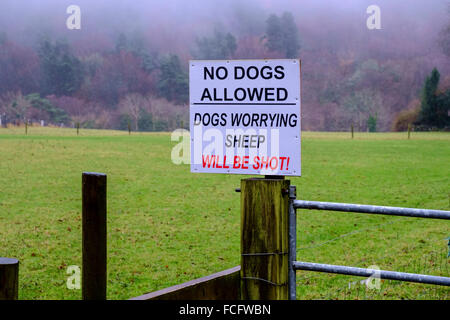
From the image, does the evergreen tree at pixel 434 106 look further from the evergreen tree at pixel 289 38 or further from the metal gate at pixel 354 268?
the metal gate at pixel 354 268

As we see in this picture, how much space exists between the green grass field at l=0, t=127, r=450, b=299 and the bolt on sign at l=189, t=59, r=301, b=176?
318cm

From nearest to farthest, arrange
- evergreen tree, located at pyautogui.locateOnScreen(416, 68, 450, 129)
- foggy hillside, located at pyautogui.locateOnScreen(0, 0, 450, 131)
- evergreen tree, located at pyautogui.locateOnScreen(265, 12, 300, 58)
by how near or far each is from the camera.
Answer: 1. evergreen tree, located at pyautogui.locateOnScreen(416, 68, 450, 129)
2. foggy hillside, located at pyautogui.locateOnScreen(0, 0, 450, 131)
3. evergreen tree, located at pyautogui.locateOnScreen(265, 12, 300, 58)

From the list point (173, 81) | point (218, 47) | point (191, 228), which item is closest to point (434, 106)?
point (173, 81)

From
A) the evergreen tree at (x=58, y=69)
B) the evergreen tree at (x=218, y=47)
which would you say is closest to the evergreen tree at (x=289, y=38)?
the evergreen tree at (x=218, y=47)

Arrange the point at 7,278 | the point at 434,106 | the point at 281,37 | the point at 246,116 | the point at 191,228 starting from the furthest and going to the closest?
the point at 281,37 < the point at 434,106 < the point at 191,228 < the point at 246,116 < the point at 7,278

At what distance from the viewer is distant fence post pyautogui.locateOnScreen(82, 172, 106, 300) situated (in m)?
2.81

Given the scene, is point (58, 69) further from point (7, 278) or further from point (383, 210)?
point (7, 278)

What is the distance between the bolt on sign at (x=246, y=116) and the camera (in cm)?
344

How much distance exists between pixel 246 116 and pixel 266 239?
766 millimetres

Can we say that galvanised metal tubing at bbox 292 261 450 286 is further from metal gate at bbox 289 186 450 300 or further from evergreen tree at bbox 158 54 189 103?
evergreen tree at bbox 158 54 189 103

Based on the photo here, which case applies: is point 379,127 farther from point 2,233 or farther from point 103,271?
point 103,271

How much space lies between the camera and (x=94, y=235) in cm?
286

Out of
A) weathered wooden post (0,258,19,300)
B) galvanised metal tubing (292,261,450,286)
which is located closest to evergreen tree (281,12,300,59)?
galvanised metal tubing (292,261,450,286)

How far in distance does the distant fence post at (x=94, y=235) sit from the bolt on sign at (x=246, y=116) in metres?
0.91
